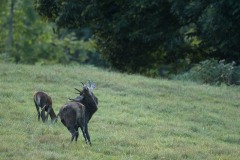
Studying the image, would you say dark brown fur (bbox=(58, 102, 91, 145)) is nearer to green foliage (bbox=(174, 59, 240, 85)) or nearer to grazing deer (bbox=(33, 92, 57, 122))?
grazing deer (bbox=(33, 92, 57, 122))

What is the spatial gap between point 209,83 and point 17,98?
810 cm

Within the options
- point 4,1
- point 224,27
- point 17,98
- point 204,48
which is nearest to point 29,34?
point 4,1

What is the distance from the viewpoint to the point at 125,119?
15.9 m

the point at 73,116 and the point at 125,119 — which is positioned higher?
the point at 73,116

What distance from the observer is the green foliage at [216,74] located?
74.7 ft

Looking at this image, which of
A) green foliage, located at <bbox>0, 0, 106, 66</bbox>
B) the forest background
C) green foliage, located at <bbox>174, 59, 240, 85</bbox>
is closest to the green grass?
green foliage, located at <bbox>174, 59, 240, 85</bbox>

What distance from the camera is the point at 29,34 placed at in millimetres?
51656

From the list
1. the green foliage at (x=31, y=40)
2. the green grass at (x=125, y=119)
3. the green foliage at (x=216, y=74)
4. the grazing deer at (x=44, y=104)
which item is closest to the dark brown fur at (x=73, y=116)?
the green grass at (x=125, y=119)

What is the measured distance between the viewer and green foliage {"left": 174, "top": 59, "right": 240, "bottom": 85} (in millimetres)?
22781

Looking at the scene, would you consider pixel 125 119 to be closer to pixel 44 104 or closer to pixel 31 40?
pixel 44 104

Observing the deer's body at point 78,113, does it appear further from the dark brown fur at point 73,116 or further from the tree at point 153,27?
the tree at point 153,27

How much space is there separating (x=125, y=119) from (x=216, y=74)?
26.3 ft

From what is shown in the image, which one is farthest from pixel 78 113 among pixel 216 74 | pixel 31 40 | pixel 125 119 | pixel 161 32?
pixel 31 40

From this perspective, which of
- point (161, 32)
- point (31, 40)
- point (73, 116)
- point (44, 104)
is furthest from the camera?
point (31, 40)
